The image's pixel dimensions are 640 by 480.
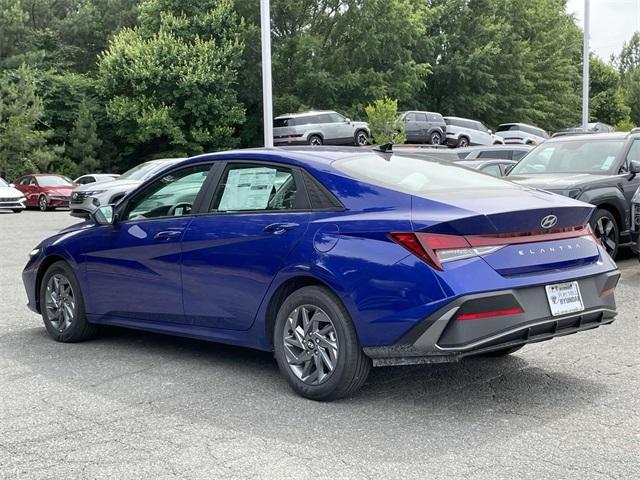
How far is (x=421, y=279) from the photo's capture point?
435 cm

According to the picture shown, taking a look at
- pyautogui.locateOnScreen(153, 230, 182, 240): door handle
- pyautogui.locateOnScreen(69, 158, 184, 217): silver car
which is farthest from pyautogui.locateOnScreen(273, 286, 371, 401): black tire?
pyautogui.locateOnScreen(69, 158, 184, 217): silver car

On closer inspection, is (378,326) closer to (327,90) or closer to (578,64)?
(327,90)

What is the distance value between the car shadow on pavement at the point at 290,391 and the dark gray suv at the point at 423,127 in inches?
1321

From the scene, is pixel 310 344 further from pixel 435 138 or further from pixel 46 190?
pixel 435 138

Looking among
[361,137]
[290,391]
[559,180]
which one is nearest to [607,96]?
[361,137]

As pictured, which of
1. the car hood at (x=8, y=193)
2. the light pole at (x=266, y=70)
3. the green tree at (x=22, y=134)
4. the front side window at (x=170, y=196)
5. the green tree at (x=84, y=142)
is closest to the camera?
the front side window at (x=170, y=196)

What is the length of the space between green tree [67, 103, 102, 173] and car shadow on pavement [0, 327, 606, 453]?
3898cm

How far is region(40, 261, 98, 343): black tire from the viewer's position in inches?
259

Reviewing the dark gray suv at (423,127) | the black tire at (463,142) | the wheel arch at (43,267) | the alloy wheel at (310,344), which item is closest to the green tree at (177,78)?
the dark gray suv at (423,127)

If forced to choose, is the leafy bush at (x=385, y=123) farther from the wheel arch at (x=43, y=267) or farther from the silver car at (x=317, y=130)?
the wheel arch at (x=43, y=267)

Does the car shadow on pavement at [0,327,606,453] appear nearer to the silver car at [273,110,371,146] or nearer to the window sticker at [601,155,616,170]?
the window sticker at [601,155,616,170]

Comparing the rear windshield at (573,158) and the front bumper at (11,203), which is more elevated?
the rear windshield at (573,158)

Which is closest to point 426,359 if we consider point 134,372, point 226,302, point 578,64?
point 226,302

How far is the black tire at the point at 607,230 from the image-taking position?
10.1m
